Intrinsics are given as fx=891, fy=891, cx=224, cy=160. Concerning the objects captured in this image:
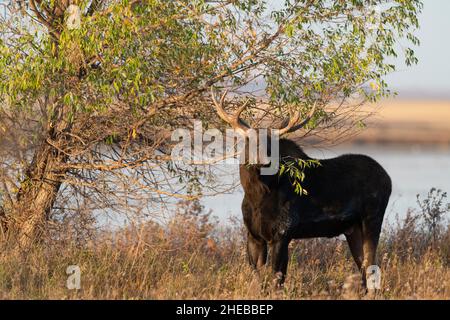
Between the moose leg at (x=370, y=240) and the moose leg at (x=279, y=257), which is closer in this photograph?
the moose leg at (x=279, y=257)

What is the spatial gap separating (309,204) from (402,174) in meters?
26.0

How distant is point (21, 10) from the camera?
34.3 ft

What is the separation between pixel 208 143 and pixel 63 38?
2.50 metres

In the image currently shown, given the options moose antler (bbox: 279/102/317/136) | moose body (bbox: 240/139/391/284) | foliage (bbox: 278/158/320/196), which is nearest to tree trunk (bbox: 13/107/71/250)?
moose body (bbox: 240/139/391/284)

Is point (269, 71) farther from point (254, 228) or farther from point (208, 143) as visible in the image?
point (254, 228)

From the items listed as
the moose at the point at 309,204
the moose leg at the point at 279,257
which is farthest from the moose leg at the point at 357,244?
the moose leg at the point at 279,257

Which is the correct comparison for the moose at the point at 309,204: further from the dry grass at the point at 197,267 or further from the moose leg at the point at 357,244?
the dry grass at the point at 197,267

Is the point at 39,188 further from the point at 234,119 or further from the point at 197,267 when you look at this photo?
the point at 234,119

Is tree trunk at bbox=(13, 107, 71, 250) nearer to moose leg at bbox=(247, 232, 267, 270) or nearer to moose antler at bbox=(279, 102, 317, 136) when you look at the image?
moose leg at bbox=(247, 232, 267, 270)

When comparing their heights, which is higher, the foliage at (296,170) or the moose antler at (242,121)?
Result: the moose antler at (242,121)

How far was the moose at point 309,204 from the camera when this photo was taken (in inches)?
379

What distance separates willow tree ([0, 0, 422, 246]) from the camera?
9.52m
